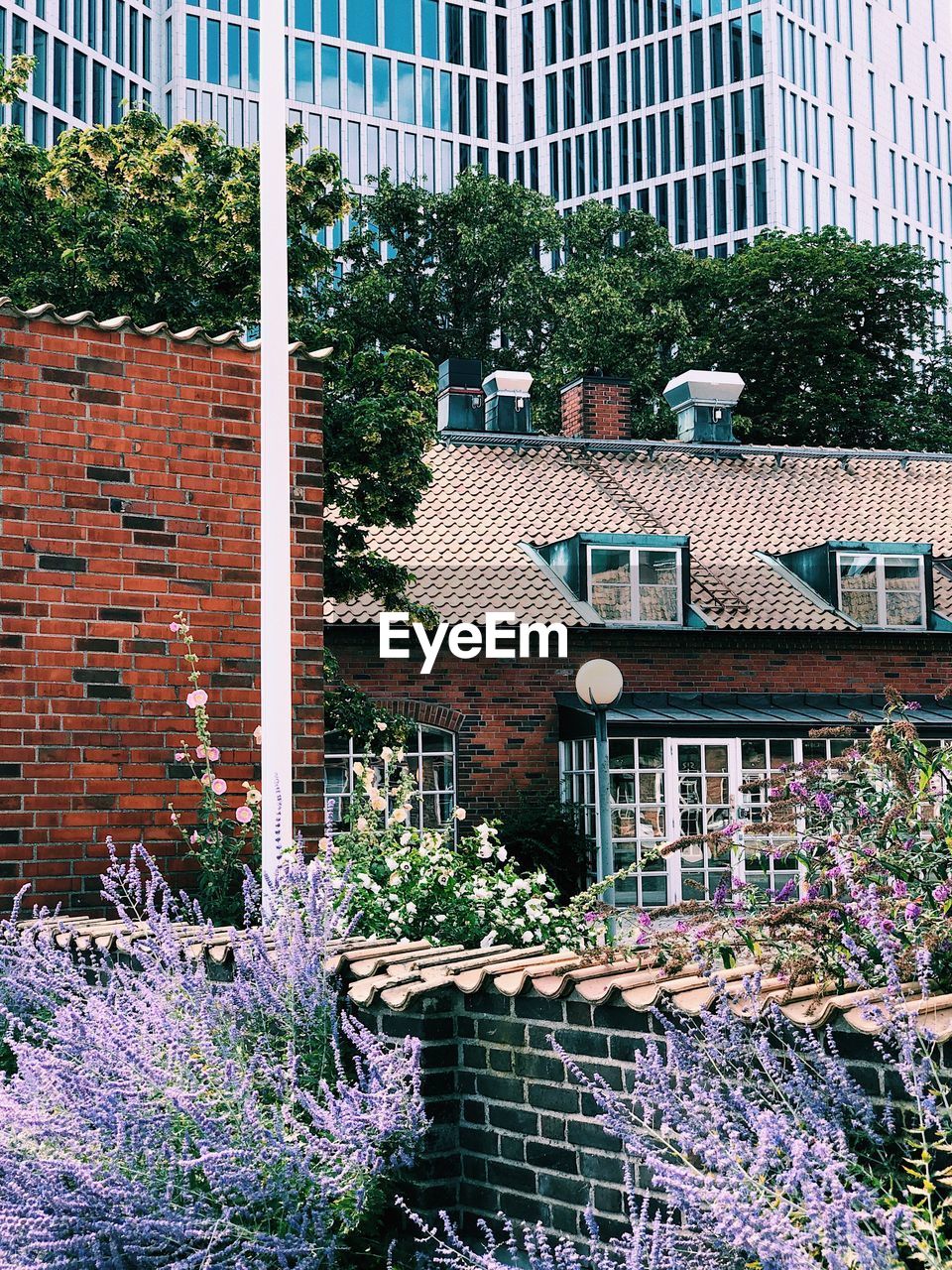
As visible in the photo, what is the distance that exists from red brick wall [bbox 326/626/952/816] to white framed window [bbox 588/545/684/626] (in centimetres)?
46

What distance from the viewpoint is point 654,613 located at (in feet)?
76.1

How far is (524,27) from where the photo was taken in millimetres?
69500

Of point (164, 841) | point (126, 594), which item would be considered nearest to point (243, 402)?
point (126, 594)

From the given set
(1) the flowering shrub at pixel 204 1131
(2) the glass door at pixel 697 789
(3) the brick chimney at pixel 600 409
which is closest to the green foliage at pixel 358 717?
(2) the glass door at pixel 697 789

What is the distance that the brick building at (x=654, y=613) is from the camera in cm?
2142

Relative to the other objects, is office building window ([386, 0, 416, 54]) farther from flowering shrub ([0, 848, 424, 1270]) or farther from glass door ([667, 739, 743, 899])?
flowering shrub ([0, 848, 424, 1270])

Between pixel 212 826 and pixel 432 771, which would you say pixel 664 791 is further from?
pixel 212 826

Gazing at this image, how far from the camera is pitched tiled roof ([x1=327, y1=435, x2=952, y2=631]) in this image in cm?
2277

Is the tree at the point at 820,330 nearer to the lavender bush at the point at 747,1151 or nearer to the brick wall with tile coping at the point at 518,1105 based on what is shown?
the brick wall with tile coping at the point at 518,1105

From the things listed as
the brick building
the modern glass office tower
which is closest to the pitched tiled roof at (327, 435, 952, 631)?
the brick building

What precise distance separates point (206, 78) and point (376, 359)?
4823cm

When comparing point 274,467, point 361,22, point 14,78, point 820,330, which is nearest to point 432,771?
point 14,78

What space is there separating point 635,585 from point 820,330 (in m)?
20.3

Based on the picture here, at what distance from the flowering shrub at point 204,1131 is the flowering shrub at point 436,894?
4.40 feet
